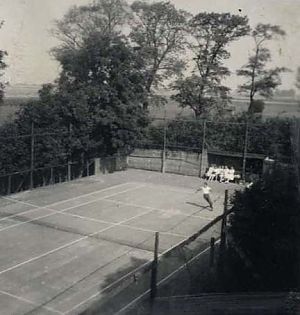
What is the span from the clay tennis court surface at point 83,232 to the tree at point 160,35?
3294 millimetres

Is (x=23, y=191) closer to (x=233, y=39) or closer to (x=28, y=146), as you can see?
(x=28, y=146)

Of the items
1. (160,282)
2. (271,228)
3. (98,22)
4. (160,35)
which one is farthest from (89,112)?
(271,228)

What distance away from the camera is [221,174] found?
649 inches

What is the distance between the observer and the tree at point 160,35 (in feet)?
35.4

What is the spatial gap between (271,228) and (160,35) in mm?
9026

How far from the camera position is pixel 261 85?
10.8 m

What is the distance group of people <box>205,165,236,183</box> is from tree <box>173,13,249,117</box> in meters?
2.02

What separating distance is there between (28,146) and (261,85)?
6560 mm

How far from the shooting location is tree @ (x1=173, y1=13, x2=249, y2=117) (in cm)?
→ 1038

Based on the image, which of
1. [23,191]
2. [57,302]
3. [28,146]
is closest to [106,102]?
[28,146]

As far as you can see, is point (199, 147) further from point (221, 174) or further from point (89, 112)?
point (89, 112)

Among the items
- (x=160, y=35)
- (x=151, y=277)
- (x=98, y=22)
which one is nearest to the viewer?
(x=151, y=277)

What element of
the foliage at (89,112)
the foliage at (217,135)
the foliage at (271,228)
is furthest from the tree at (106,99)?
the foliage at (271,228)

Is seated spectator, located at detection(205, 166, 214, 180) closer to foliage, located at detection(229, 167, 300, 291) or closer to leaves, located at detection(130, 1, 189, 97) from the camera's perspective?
leaves, located at detection(130, 1, 189, 97)
